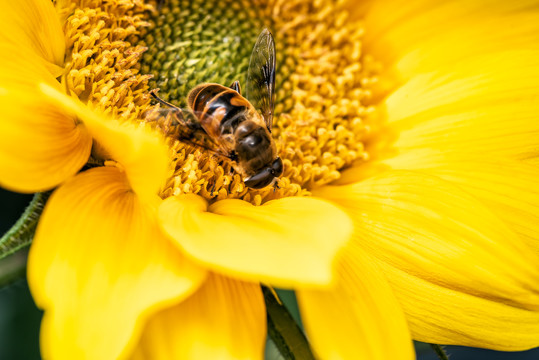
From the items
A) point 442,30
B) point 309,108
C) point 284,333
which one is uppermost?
point 442,30

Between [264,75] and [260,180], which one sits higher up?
[264,75]

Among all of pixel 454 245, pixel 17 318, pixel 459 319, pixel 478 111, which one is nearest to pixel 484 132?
pixel 478 111

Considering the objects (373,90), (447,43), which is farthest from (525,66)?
(373,90)

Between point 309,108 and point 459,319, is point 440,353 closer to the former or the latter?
point 459,319

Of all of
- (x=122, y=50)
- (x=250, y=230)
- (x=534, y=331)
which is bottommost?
(x=534, y=331)

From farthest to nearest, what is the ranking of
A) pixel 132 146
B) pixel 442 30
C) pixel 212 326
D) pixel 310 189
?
pixel 442 30 < pixel 310 189 < pixel 212 326 < pixel 132 146

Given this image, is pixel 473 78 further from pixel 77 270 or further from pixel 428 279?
pixel 77 270

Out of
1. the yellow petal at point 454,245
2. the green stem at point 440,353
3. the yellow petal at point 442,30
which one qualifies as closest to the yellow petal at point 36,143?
the yellow petal at point 454,245
